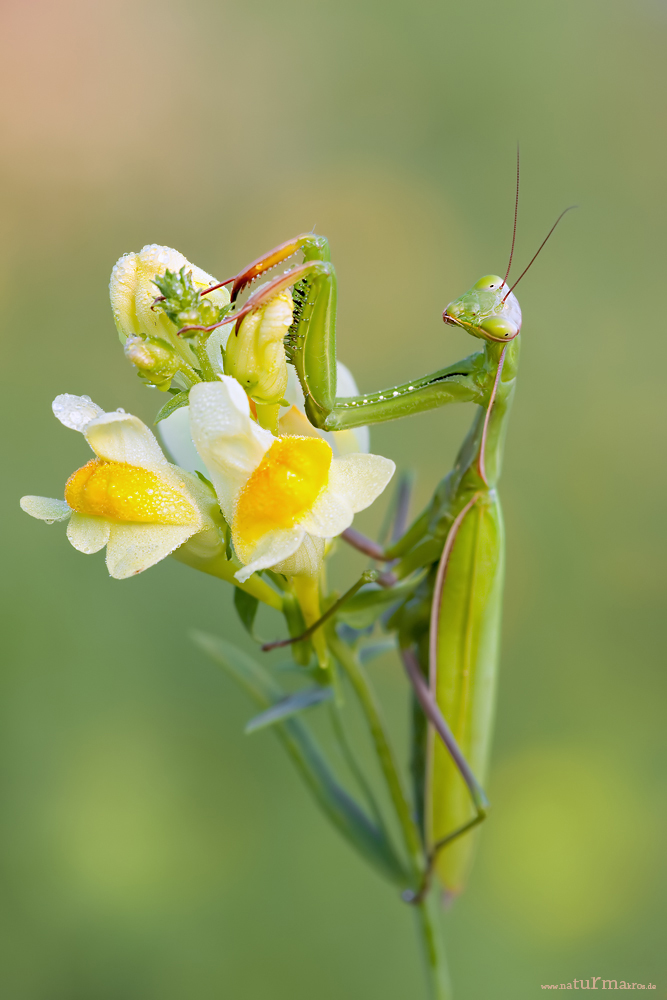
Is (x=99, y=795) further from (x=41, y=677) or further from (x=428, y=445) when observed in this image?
(x=428, y=445)

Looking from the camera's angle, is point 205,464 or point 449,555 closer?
point 205,464

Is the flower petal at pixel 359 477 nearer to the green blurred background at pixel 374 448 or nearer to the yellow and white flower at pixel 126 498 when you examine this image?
the yellow and white flower at pixel 126 498

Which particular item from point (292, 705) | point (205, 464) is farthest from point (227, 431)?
point (292, 705)

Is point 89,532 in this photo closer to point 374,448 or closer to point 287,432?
point 287,432

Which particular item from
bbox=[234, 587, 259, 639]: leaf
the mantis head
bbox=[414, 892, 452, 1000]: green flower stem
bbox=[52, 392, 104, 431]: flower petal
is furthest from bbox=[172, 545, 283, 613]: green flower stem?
bbox=[414, 892, 452, 1000]: green flower stem

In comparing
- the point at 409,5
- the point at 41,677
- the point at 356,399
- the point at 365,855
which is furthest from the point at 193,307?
the point at 409,5

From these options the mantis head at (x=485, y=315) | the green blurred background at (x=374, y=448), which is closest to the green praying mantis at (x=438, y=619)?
the mantis head at (x=485, y=315)

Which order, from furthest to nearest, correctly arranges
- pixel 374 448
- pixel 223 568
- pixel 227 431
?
pixel 374 448
pixel 223 568
pixel 227 431
